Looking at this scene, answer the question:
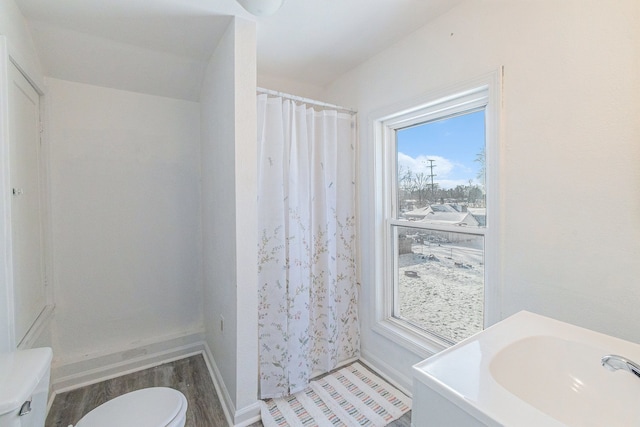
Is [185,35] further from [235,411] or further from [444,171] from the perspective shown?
[235,411]

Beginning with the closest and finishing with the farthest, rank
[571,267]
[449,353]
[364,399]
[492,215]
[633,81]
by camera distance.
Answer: [449,353] → [633,81] → [571,267] → [492,215] → [364,399]

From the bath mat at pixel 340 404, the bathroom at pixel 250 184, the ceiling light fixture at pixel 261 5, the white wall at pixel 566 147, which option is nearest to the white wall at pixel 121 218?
the bathroom at pixel 250 184

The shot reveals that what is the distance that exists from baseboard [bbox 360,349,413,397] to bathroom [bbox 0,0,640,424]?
0.06 feet

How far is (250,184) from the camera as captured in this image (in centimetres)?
156

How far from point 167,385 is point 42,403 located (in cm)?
104

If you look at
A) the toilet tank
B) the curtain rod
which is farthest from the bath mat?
the curtain rod

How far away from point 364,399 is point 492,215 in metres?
1.39

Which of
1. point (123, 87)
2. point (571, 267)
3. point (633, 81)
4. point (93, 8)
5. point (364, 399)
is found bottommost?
point (364, 399)

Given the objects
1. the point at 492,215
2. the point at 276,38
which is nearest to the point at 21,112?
the point at 276,38

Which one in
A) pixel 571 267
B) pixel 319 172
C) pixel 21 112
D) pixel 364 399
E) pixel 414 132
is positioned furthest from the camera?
pixel 319 172

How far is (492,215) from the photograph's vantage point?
1.37 metres

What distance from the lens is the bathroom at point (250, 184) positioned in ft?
3.35

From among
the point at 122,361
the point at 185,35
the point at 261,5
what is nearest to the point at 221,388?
the point at 122,361

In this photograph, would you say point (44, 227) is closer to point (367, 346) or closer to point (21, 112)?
point (21, 112)
